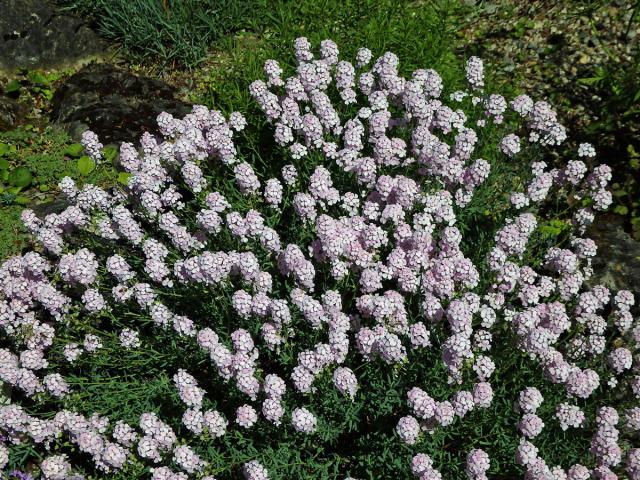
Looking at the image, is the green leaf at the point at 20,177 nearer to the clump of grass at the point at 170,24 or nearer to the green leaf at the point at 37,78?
the green leaf at the point at 37,78

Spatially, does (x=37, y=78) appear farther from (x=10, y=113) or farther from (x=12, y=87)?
(x=10, y=113)

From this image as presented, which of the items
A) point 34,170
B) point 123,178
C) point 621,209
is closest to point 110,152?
point 123,178

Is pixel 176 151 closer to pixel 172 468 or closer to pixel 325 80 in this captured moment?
pixel 325 80

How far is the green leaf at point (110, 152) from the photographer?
20.9 ft

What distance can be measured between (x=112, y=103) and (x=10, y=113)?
4.04ft

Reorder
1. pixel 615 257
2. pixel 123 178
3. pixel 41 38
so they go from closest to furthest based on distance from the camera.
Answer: pixel 615 257, pixel 123 178, pixel 41 38

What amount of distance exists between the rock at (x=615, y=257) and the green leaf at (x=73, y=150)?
5.02m

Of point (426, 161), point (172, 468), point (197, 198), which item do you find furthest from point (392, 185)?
point (172, 468)

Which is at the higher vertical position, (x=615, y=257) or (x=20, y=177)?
(x=615, y=257)

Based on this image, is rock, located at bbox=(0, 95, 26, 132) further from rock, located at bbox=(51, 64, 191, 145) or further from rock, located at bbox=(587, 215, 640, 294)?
rock, located at bbox=(587, 215, 640, 294)

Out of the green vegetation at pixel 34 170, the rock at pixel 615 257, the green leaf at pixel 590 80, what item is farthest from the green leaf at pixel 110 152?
the green leaf at pixel 590 80

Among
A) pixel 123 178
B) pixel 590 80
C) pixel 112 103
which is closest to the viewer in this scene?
pixel 123 178

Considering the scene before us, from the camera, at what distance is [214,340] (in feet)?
12.9

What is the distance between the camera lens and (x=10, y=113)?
7.34 metres
